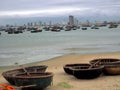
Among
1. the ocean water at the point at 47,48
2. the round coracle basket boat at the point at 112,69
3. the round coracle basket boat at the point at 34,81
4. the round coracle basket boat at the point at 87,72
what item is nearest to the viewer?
the round coracle basket boat at the point at 34,81

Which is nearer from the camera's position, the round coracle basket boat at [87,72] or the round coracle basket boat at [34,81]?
the round coracle basket boat at [34,81]

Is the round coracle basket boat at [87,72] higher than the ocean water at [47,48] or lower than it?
higher

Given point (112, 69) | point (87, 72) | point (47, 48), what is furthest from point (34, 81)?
point (47, 48)

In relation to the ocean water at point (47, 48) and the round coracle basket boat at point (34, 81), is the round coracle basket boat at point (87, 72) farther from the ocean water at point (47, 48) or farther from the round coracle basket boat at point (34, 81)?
the ocean water at point (47, 48)

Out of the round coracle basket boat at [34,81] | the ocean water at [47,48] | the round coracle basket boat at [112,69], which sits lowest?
the ocean water at [47,48]

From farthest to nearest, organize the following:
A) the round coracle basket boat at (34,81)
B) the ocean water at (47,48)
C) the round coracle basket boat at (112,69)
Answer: the ocean water at (47,48) → the round coracle basket boat at (112,69) → the round coracle basket boat at (34,81)

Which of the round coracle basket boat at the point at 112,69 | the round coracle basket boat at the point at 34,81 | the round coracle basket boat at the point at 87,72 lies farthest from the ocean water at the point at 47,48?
the round coracle basket boat at the point at 34,81

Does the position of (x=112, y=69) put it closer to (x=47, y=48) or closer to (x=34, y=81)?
(x=34, y=81)

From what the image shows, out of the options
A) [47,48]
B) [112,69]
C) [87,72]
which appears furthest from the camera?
[47,48]

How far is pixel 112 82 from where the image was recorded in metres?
15.2

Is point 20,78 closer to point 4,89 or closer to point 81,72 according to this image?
point 4,89

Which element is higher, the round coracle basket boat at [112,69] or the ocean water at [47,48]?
the round coracle basket boat at [112,69]

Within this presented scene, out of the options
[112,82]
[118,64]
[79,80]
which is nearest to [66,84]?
[79,80]

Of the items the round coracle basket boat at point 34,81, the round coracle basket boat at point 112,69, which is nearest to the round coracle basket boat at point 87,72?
the round coracle basket boat at point 112,69
